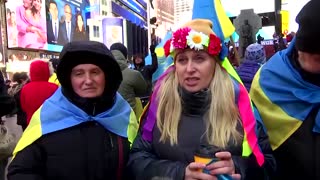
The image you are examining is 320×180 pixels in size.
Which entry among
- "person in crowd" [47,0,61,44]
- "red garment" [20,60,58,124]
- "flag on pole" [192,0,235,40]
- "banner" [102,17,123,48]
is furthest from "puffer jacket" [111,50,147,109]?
"person in crowd" [47,0,61,44]

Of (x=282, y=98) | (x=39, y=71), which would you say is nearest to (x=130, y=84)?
(x=39, y=71)

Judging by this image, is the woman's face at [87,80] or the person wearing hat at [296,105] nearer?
the person wearing hat at [296,105]

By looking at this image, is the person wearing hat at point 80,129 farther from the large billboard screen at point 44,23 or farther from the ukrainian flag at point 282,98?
the large billboard screen at point 44,23

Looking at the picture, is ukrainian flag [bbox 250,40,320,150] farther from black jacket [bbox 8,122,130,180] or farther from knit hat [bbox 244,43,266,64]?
knit hat [bbox 244,43,266,64]

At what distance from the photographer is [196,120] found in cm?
219

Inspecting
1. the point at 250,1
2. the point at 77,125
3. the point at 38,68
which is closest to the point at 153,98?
the point at 77,125

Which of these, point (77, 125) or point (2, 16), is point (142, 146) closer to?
point (77, 125)

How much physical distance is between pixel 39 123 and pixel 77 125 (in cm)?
21

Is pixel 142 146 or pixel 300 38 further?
pixel 142 146

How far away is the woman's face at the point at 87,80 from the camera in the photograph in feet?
7.73

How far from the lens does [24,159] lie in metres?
2.19

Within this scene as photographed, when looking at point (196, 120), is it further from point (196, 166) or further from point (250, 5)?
point (250, 5)

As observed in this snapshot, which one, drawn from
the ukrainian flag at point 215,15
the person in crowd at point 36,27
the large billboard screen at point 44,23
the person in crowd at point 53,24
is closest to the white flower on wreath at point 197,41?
the ukrainian flag at point 215,15

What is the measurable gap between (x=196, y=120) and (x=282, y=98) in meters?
0.45
